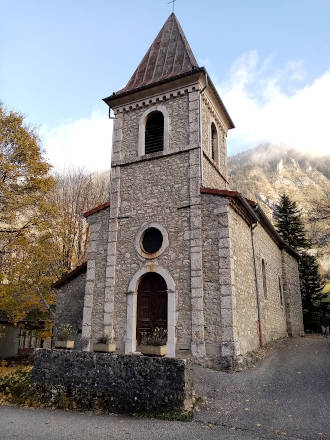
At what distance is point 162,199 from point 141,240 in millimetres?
1526

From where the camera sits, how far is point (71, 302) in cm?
1226

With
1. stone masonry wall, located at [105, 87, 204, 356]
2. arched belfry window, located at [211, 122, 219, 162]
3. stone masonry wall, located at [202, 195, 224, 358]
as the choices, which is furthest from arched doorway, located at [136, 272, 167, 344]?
arched belfry window, located at [211, 122, 219, 162]

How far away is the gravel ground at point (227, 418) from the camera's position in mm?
4719

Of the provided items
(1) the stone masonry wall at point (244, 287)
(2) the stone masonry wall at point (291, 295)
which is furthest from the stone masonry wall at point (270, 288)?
(1) the stone masonry wall at point (244, 287)

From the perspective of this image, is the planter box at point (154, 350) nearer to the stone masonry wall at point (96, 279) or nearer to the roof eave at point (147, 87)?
the stone masonry wall at point (96, 279)

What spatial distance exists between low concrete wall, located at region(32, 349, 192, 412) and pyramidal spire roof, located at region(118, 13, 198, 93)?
32.5 ft

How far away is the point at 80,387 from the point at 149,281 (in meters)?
4.20

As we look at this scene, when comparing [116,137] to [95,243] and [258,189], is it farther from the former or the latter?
[258,189]

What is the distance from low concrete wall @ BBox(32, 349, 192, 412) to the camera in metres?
5.62

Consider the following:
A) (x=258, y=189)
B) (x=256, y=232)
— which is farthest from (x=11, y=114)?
(x=258, y=189)

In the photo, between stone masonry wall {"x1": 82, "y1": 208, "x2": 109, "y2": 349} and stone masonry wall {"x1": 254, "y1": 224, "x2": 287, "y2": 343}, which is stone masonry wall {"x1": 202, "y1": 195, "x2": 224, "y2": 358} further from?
stone masonry wall {"x1": 82, "y1": 208, "x2": 109, "y2": 349}

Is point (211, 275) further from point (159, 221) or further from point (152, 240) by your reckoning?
point (159, 221)

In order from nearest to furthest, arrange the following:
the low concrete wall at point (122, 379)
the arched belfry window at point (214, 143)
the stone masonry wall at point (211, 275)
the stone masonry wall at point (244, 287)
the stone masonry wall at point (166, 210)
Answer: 1. the low concrete wall at point (122, 379)
2. the stone masonry wall at point (211, 275)
3. the stone masonry wall at point (244, 287)
4. the stone masonry wall at point (166, 210)
5. the arched belfry window at point (214, 143)

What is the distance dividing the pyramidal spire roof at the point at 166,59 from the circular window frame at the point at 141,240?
18.6ft
